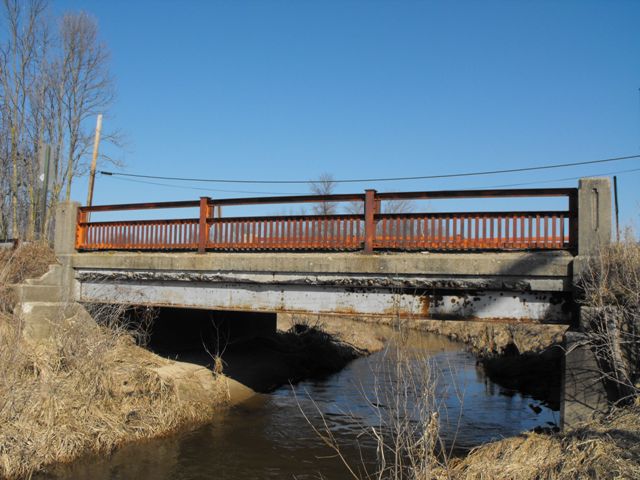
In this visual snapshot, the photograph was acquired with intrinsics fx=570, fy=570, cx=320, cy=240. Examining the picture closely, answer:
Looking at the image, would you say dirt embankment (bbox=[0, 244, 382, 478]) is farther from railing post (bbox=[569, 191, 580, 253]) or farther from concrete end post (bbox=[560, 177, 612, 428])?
railing post (bbox=[569, 191, 580, 253])

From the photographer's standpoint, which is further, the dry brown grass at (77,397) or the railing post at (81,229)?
the railing post at (81,229)

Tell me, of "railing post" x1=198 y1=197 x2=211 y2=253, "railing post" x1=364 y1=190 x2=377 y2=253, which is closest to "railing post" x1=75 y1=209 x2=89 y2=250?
"railing post" x1=198 y1=197 x2=211 y2=253

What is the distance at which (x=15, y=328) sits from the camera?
32.7ft

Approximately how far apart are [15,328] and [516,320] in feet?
27.8

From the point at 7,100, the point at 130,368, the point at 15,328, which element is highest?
the point at 7,100

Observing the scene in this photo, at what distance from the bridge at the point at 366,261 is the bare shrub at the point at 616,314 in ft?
1.01

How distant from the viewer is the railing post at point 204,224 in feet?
37.7

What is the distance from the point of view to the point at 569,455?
21.3ft

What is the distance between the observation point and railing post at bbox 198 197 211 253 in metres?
11.5

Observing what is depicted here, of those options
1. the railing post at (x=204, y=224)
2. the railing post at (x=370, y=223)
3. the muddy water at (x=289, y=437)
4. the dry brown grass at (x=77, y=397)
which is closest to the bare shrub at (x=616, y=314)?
the muddy water at (x=289, y=437)

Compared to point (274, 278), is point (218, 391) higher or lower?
lower

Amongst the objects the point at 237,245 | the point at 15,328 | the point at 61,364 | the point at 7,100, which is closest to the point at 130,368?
the point at 61,364

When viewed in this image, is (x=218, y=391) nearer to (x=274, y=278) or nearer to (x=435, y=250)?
(x=274, y=278)

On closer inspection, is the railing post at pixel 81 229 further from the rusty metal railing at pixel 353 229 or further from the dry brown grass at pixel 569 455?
the dry brown grass at pixel 569 455
